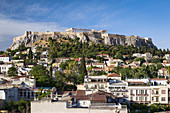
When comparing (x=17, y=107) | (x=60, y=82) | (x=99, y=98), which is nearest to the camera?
(x=99, y=98)

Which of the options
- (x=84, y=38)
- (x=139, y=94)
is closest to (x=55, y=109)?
(x=139, y=94)

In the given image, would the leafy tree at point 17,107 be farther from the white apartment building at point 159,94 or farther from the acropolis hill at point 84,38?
the acropolis hill at point 84,38

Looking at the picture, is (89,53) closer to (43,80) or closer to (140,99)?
(43,80)

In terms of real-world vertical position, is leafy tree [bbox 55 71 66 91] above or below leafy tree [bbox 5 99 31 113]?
above

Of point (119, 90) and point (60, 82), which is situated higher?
point (60, 82)

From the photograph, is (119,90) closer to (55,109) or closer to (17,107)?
(17,107)

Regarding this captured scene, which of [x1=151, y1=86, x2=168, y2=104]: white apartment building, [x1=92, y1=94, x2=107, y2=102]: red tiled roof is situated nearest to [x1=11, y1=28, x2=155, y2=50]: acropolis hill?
[x1=151, y1=86, x2=168, y2=104]: white apartment building

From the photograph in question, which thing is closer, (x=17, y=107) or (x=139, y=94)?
(x=17, y=107)

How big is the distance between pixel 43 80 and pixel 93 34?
7569 centimetres

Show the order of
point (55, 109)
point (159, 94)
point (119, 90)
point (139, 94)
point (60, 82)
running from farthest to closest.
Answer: point (60, 82) < point (119, 90) < point (139, 94) < point (159, 94) < point (55, 109)

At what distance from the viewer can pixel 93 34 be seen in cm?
11875

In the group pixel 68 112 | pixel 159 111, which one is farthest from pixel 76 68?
pixel 68 112

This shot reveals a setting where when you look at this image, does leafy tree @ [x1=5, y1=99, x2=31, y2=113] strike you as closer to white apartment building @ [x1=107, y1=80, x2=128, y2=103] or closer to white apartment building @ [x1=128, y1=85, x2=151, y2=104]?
white apartment building @ [x1=107, y1=80, x2=128, y2=103]

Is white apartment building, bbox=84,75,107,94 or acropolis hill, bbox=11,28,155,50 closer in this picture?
white apartment building, bbox=84,75,107,94
